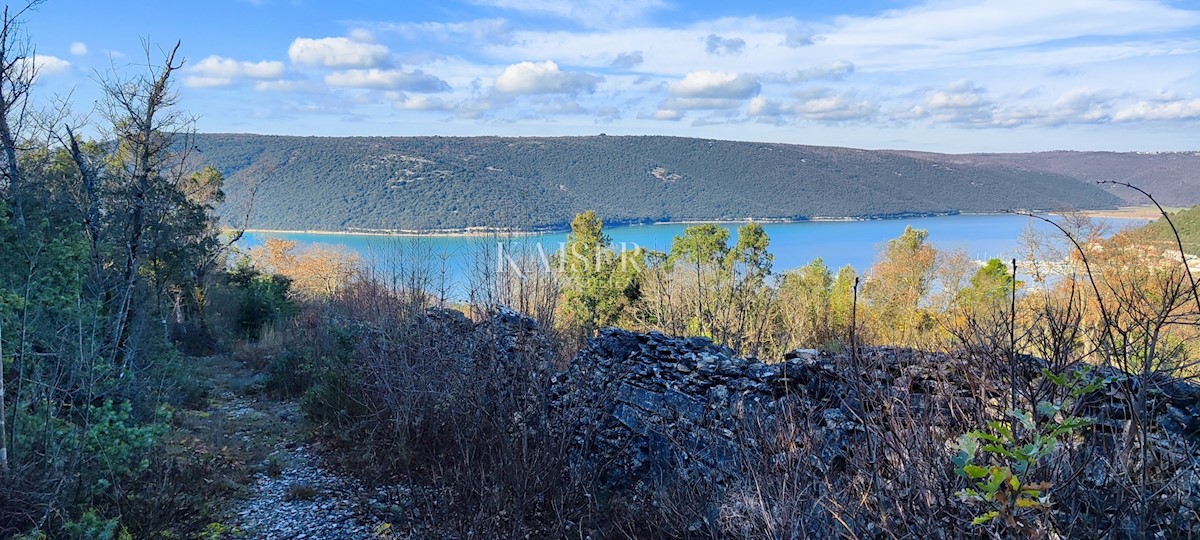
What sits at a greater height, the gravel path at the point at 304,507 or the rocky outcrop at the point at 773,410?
A: the rocky outcrop at the point at 773,410

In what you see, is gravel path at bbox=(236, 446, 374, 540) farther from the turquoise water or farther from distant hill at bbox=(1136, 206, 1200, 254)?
the turquoise water

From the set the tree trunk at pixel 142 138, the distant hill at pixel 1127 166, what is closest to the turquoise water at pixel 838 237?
the distant hill at pixel 1127 166

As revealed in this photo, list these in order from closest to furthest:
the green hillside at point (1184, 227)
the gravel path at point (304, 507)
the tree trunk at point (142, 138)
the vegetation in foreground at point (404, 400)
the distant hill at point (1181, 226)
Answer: the vegetation in foreground at point (404, 400)
the gravel path at point (304, 507)
the tree trunk at point (142, 138)
the green hillside at point (1184, 227)
the distant hill at point (1181, 226)

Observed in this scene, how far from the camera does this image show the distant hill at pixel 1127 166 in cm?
4347

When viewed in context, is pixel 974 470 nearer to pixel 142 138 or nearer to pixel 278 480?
pixel 278 480

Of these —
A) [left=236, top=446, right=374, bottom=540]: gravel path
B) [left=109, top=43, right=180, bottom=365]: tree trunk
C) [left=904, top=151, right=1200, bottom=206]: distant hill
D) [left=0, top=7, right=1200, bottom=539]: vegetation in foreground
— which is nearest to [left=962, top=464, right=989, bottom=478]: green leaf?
[left=0, top=7, right=1200, bottom=539]: vegetation in foreground

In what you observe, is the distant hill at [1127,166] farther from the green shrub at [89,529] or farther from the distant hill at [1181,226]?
the green shrub at [89,529]

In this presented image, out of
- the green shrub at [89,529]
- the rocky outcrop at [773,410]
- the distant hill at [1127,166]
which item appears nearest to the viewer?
the rocky outcrop at [773,410]

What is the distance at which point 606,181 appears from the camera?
5894 cm

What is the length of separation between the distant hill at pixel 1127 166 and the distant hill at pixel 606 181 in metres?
2.53

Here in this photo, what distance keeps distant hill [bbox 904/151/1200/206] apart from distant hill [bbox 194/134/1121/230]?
253cm

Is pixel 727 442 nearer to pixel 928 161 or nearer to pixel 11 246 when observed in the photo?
pixel 11 246

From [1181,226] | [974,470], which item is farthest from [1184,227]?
[974,470]

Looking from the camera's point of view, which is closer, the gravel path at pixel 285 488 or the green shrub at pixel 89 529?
the green shrub at pixel 89 529
